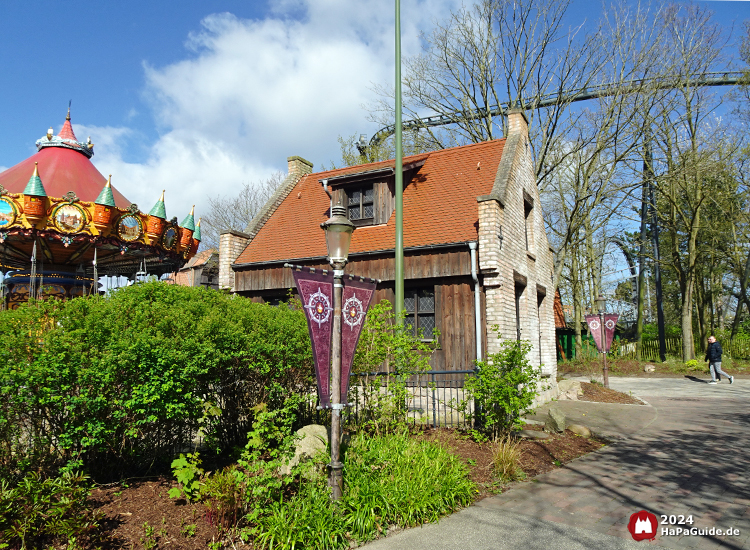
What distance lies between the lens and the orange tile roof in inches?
536

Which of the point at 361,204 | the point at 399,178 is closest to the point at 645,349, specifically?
the point at 361,204

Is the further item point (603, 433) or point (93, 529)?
point (603, 433)

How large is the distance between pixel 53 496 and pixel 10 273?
72.1ft

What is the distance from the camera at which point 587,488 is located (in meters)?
6.27

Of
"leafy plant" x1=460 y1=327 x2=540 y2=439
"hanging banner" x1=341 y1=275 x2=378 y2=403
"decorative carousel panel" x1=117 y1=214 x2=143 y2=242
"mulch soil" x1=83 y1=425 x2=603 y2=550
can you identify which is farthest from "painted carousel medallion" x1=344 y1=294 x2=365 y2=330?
"decorative carousel panel" x1=117 y1=214 x2=143 y2=242

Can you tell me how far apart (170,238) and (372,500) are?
18227 millimetres

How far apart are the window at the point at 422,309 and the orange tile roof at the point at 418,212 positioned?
4.31 ft

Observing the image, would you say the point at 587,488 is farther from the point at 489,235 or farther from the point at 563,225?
the point at 563,225

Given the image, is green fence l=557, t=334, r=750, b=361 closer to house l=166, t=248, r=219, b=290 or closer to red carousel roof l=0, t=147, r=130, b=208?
house l=166, t=248, r=219, b=290

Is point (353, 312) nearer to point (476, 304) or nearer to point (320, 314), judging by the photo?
point (320, 314)

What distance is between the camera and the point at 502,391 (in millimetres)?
7805

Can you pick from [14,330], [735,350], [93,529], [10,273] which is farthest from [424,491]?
[735,350]

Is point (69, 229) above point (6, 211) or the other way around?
the other way around

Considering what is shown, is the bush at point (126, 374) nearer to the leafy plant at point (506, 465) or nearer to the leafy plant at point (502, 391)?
the leafy plant at point (506, 465)
